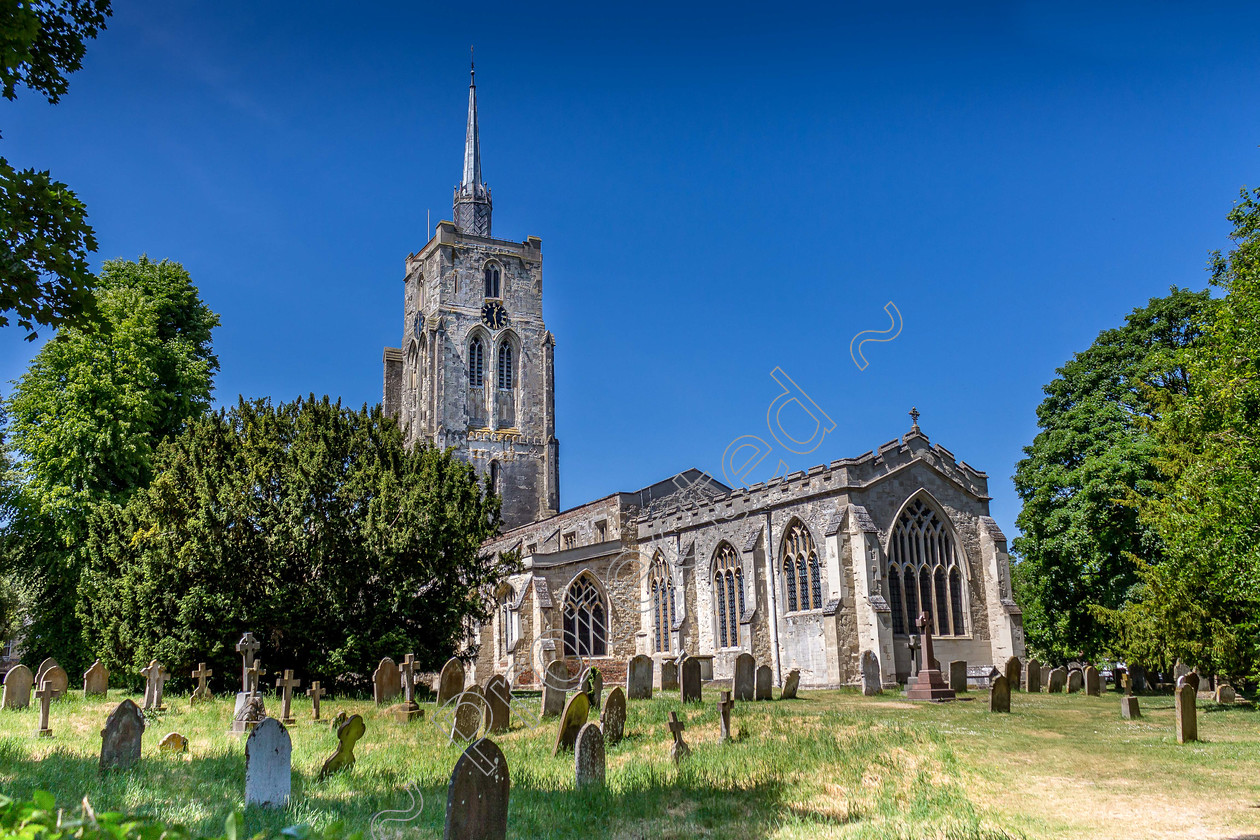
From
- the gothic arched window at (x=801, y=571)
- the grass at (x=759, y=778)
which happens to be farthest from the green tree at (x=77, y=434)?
the gothic arched window at (x=801, y=571)

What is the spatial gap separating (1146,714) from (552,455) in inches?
1418

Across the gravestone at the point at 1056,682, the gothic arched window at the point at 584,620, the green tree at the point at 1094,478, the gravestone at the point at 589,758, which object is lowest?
the gravestone at the point at 1056,682

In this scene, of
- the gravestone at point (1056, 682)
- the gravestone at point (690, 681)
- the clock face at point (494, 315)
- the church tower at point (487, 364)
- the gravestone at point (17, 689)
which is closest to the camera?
the gravestone at point (17, 689)

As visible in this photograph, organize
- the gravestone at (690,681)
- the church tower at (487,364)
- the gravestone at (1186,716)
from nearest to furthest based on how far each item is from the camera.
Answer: the gravestone at (1186,716)
the gravestone at (690,681)
the church tower at (487,364)

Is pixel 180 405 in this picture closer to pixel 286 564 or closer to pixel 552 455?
pixel 286 564

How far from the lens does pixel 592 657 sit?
3250cm

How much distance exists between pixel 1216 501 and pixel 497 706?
41.6 ft

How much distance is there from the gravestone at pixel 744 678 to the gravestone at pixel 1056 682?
8.52m

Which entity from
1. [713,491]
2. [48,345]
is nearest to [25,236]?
[48,345]

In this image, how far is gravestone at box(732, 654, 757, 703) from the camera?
64.5 feet

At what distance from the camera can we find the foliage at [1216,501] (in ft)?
50.5

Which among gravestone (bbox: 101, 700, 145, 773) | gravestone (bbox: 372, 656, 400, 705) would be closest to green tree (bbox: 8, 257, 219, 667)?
gravestone (bbox: 372, 656, 400, 705)

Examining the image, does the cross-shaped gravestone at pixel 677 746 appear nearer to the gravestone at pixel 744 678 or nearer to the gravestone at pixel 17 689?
the gravestone at pixel 744 678

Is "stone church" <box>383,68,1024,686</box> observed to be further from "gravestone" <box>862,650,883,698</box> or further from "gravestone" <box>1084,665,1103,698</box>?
"gravestone" <box>1084,665,1103,698</box>
